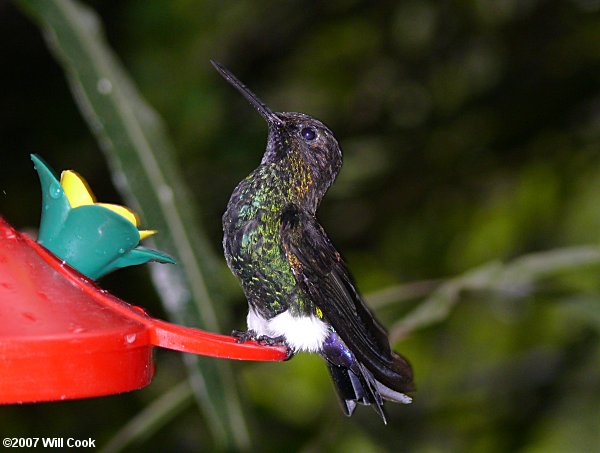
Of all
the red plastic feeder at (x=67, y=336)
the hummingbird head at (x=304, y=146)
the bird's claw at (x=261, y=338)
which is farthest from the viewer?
the hummingbird head at (x=304, y=146)

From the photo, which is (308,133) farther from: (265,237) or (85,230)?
(85,230)

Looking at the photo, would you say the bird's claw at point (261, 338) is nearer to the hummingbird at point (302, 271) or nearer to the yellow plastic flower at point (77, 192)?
the hummingbird at point (302, 271)

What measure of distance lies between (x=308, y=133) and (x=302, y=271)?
0.33 m

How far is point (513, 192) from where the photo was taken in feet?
15.5

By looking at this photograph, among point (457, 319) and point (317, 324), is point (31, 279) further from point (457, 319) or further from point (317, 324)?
point (457, 319)

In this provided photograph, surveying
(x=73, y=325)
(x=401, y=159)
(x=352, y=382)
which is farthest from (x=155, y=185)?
(x=401, y=159)

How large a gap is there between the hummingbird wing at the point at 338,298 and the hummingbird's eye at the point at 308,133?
0.65 feet

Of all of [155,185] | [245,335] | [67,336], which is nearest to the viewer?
[67,336]

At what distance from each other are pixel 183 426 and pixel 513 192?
6.60ft

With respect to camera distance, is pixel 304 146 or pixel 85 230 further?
pixel 304 146

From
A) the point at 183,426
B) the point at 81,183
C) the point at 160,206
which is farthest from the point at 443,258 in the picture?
the point at 81,183

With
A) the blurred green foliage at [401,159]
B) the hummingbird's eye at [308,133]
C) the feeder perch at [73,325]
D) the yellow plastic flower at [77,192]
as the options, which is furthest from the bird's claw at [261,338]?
the blurred green foliage at [401,159]

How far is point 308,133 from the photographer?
6.34ft

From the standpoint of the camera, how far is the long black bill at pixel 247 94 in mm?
1616
